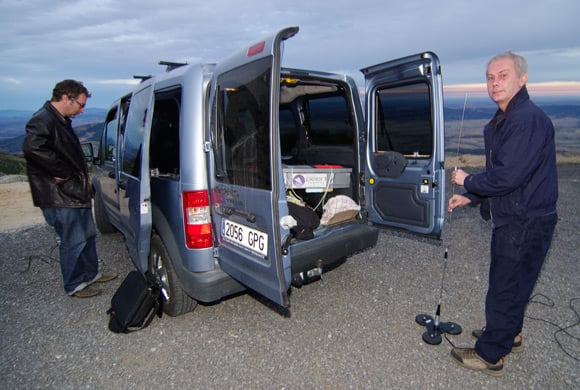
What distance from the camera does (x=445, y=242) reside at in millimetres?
5379

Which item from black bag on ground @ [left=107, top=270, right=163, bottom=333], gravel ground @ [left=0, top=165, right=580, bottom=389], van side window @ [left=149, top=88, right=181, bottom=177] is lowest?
gravel ground @ [left=0, top=165, right=580, bottom=389]

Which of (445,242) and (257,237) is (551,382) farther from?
(445,242)

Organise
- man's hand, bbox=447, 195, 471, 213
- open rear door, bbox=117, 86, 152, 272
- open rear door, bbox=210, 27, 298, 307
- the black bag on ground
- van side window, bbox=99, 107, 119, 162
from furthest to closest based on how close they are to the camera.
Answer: van side window, bbox=99, 107, 119, 162, open rear door, bbox=117, 86, 152, 272, the black bag on ground, man's hand, bbox=447, 195, 471, 213, open rear door, bbox=210, 27, 298, 307

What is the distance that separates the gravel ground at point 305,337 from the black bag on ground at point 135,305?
0.09m

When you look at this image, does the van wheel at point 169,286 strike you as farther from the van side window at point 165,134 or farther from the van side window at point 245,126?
the van side window at point 245,126

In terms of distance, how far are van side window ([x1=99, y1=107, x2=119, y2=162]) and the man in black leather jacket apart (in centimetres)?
135

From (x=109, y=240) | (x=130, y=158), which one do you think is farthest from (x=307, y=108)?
(x=109, y=240)

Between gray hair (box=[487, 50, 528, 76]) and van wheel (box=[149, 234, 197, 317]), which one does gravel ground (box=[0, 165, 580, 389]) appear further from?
gray hair (box=[487, 50, 528, 76])

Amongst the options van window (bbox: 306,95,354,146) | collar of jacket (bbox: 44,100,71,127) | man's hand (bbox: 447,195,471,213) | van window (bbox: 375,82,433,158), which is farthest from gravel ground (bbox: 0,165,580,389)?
collar of jacket (bbox: 44,100,71,127)

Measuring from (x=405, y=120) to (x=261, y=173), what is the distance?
2081 millimetres

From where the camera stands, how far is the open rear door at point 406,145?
3.50m

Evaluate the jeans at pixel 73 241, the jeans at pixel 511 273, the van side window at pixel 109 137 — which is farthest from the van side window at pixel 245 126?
the van side window at pixel 109 137

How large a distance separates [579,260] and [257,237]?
167 inches

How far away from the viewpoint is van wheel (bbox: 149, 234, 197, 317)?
10.8 feet
